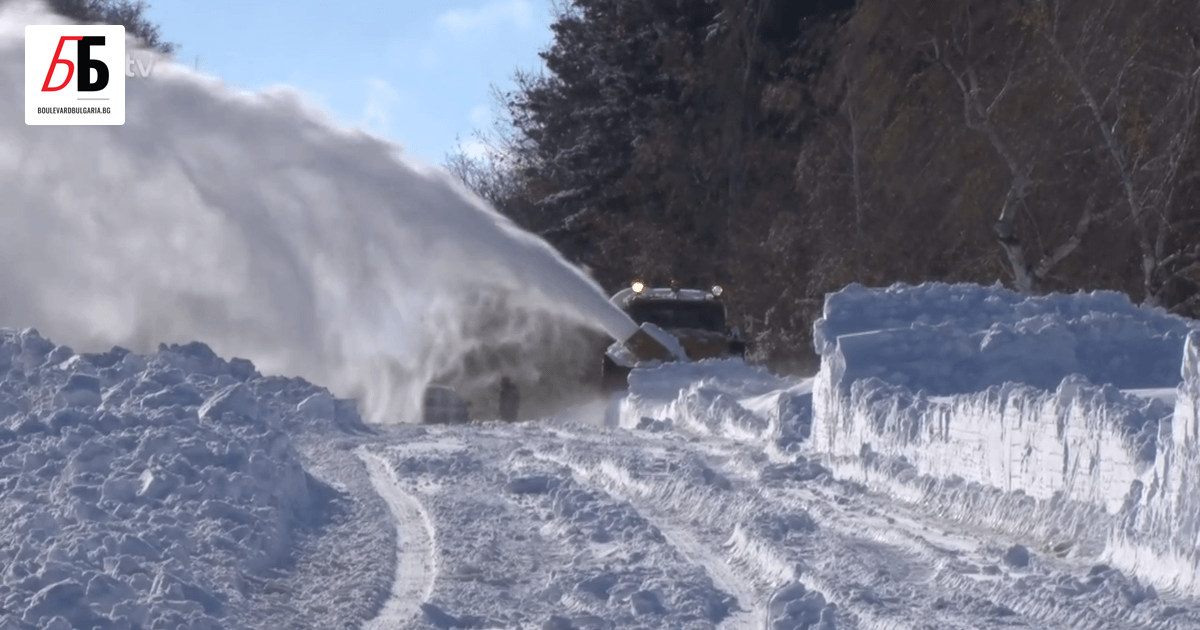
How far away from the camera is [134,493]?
9.27 m

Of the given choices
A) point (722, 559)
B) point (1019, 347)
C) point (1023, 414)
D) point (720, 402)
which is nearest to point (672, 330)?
point (720, 402)

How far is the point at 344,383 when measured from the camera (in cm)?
2380

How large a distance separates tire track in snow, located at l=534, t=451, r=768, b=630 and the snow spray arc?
673 cm

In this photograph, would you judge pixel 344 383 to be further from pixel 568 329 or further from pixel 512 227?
pixel 512 227

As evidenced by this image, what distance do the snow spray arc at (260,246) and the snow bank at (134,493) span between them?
Result: 4388 mm

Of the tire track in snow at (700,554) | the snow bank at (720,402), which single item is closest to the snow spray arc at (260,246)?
the snow bank at (720,402)

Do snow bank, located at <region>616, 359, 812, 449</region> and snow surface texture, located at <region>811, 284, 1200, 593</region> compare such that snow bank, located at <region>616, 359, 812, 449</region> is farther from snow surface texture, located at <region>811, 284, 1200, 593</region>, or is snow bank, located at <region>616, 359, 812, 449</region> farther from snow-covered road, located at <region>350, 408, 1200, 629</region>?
snow-covered road, located at <region>350, 408, 1200, 629</region>

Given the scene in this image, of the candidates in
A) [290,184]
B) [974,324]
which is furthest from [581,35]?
[974,324]

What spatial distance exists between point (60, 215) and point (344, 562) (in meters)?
14.7

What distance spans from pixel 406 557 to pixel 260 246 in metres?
12.9

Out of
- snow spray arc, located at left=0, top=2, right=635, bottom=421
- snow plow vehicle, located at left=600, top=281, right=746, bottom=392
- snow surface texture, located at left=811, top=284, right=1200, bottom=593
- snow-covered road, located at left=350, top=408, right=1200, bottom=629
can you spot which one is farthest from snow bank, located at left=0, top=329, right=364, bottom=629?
snow plow vehicle, located at left=600, top=281, right=746, bottom=392

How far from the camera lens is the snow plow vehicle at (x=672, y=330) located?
21812mm

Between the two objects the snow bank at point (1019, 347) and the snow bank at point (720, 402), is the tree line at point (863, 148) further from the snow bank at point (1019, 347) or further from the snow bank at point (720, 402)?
the snow bank at point (1019, 347)

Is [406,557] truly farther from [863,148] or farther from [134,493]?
[863,148]
